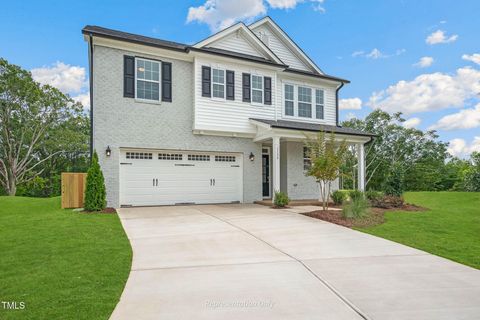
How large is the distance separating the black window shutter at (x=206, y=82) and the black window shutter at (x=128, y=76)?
9.37ft

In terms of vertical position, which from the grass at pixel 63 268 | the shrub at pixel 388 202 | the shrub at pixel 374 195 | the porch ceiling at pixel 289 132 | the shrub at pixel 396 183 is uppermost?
the porch ceiling at pixel 289 132

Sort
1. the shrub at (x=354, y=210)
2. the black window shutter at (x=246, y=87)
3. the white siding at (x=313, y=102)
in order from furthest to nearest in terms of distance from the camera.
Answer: the white siding at (x=313, y=102) → the black window shutter at (x=246, y=87) → the shrub at (x=354, y=210)

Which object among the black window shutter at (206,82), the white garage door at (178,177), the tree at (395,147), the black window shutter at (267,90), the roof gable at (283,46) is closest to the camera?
the white garage door at (178,177)

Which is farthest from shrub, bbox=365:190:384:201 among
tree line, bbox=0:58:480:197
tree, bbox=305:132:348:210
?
tree line, bbox=0:58:480:197

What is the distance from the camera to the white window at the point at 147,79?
12312mm

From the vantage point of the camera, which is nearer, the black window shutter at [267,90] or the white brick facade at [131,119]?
the white brick facade at [131,119]

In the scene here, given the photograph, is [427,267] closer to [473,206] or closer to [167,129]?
[167,129]

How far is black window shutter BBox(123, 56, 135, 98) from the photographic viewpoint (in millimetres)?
12039

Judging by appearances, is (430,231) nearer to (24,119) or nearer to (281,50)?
(281,50)

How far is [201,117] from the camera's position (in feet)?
43.2

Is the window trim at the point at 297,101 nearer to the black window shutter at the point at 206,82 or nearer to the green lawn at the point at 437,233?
the black window shutter at the point at 206,82

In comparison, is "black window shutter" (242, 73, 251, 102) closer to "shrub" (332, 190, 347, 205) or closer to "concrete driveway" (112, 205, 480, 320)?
→ "shrub" (332, 190, 347, 205)

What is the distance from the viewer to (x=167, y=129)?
504 inches

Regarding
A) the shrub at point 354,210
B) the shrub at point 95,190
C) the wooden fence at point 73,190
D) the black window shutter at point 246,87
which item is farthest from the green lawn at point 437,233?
the wooden fence at point 73,190
